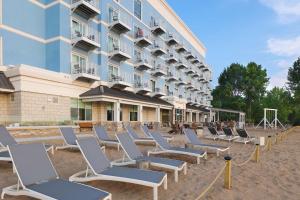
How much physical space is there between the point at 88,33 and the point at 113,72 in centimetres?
491

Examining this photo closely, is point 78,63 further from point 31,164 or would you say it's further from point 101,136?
point 31,164

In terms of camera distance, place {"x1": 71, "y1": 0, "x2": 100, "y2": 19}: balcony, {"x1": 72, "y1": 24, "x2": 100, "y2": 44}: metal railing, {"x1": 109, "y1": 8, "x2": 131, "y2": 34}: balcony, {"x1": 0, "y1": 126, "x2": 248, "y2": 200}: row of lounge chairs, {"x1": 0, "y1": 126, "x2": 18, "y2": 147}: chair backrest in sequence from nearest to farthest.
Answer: {"x1": 0, "y1": 126, "x2": 248, "y2": 200}: row of lounge chairs → {"x1": 0, "y1": 126, "x2": 18, "y2": 147}: chair backrest → {"x1": 71, "y1": 0, "x2": 100, "y2": 19}: balcony → {"x1": 72, "y1": 24, "x2": 100, "y2": 44}: metal railing → {"x1": 109, "y1": 8, "x2": 131, "y2": 34}: balcony

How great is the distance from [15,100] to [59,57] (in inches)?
184

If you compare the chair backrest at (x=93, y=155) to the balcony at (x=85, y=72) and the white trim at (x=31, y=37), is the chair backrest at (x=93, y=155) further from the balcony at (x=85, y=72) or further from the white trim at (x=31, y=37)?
the balcony at (x=85, y=72)

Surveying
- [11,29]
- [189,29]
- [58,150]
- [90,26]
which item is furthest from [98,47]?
[189,29]

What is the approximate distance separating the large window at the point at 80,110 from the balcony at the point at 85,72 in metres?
1.94

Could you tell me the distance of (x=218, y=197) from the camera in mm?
5203

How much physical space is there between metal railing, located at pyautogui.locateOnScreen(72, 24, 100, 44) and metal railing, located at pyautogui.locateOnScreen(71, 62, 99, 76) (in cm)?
218

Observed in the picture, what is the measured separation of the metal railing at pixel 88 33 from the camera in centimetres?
2119

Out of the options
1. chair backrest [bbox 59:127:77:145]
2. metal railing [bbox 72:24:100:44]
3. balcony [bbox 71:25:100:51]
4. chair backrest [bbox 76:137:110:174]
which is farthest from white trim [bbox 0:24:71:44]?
chair backrest [bbox 76:137:110:174]

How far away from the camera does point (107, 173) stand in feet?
17.0

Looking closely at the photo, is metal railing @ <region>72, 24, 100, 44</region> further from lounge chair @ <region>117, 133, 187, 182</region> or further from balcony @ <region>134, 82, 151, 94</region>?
lounge chair @ <region>117, 133, 187, 182</region>

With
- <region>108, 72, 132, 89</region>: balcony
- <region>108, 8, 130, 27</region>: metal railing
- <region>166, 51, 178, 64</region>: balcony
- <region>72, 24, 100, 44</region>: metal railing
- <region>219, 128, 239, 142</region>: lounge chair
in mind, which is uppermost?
<region>108, 8, 130, 27</region>: metal railing

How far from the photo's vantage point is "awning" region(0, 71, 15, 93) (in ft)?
52.4
